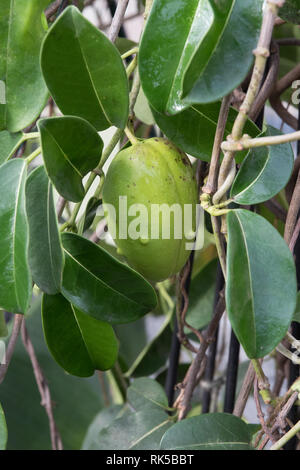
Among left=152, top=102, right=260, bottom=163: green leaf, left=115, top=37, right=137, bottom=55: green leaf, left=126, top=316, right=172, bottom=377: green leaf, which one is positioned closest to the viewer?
left=152, top=102, right=260, bottom=163: green leaf

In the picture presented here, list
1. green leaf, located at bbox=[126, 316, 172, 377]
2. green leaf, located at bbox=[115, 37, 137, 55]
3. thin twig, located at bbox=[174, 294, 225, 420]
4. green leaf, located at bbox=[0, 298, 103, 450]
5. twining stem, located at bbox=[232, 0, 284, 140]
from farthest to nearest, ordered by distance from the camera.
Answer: green leaf, located at bbox=[0, 298, 103, 450] → green leaf, located at bbox=[126, 316, 172, 377] → green leaf, located at bbox=[115, 37, 137, 55] → thin twig, located at bbox=[174, 294, 225, 420] → twining stem, located at bbox=[232, 0, 284, 140]

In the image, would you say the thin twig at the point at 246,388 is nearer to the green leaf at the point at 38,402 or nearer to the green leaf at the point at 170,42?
the green leaf at the point at 170,42

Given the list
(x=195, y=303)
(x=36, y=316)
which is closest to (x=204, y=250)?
(x=195, y=303)

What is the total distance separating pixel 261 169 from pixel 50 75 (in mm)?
132

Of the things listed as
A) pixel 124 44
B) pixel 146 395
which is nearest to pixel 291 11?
pixel 124 44

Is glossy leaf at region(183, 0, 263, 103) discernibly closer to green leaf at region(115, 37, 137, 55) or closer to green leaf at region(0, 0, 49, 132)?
green leaf at region(0, 0, 49, 132)

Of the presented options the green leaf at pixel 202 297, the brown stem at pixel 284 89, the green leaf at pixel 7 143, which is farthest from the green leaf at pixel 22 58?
the green leaf at pixel 202 297

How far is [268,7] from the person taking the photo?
0.87ft

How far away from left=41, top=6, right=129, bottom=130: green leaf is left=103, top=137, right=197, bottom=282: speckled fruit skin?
0.02 m

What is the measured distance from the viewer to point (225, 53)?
293 mm

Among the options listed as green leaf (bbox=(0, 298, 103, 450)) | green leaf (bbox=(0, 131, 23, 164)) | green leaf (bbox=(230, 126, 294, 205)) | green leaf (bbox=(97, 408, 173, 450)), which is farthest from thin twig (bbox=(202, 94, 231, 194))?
green leaf (bbox=(0, 298, 103, 450))

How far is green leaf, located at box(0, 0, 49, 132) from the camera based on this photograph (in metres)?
0.35

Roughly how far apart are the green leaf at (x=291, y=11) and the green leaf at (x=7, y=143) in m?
0.18
